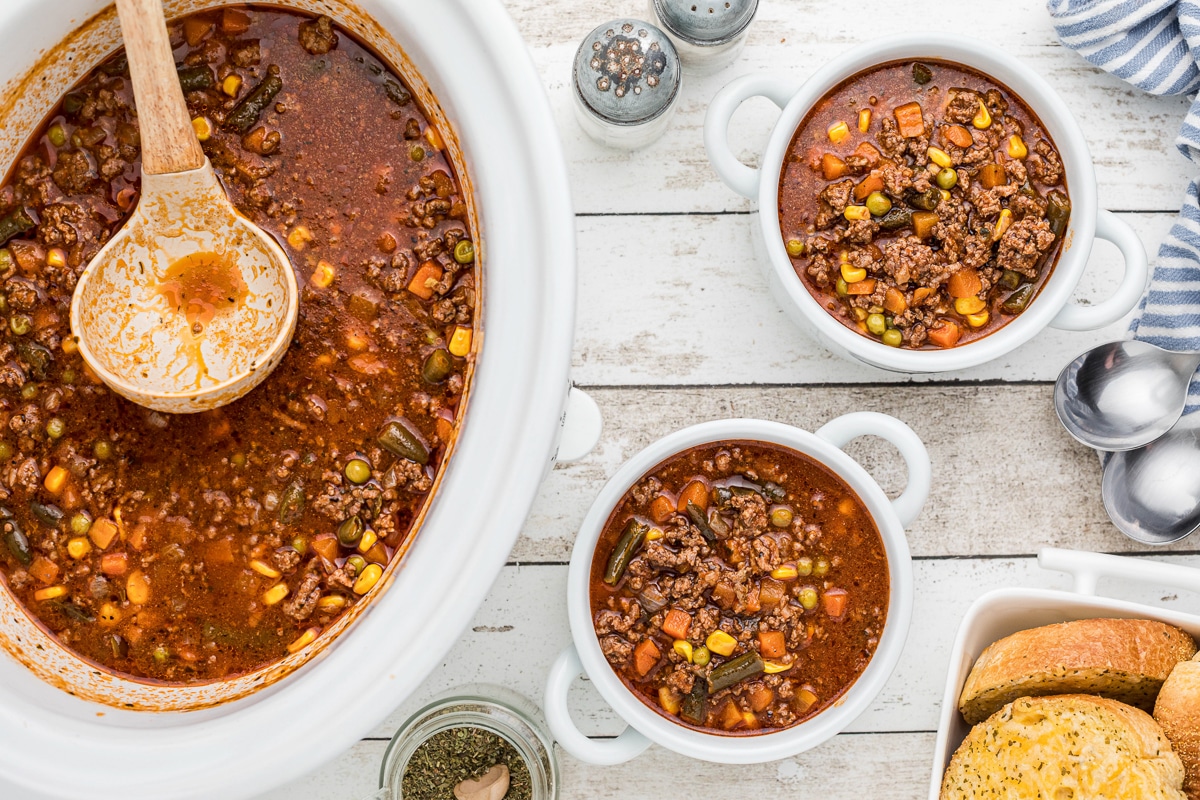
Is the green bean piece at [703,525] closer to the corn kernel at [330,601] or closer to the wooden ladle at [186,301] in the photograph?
the corn kernel at [330,601]

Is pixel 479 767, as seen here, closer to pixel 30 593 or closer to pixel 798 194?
pixel 30 593

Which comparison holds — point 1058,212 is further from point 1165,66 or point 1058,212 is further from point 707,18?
point 707,18

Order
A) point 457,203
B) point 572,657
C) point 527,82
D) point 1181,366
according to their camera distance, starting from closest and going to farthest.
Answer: point 527,82 → point 457,203 → point 572,657 → point 1181,366

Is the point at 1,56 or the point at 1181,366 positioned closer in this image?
the point at 1,56

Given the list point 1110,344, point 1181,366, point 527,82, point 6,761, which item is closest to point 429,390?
point 527,82

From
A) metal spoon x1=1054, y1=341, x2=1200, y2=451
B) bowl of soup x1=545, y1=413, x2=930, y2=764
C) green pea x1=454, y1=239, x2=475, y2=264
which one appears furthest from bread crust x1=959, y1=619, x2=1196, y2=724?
green pea x1=454, y1=239, x2=475, y2=264

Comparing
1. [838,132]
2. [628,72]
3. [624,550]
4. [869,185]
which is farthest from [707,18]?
[624,550]
